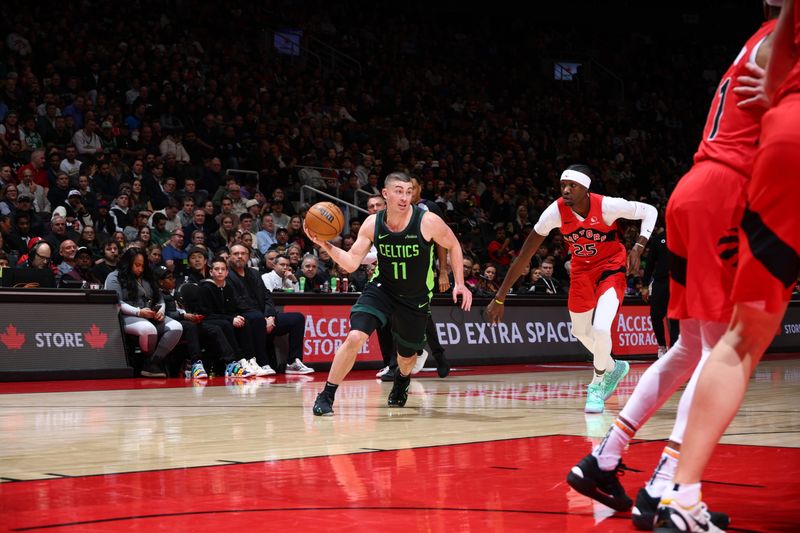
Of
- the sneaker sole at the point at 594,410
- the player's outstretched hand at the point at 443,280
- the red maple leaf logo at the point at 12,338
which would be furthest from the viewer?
the red maple leaf logo at the point at 12,338

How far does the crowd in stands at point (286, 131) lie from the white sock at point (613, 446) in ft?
30.6

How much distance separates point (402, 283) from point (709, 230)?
4.74m

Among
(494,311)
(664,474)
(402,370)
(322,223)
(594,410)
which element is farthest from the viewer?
(402,370)

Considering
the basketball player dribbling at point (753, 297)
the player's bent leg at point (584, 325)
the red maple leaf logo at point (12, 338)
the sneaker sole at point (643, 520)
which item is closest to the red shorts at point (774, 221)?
the basketball player dribbling at point (753, 297)

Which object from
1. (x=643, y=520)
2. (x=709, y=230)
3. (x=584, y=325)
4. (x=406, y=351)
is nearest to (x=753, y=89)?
(x=709, y=230)

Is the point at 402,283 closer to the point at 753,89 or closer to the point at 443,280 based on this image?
the point at 443,280

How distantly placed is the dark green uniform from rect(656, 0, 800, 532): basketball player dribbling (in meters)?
5.10

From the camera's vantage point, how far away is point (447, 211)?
19.4m

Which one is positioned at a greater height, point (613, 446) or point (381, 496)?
point (613, 446)

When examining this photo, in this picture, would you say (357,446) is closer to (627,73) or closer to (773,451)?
(773,451)

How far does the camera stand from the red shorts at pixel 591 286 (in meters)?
8.36

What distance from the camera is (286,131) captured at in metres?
19.2

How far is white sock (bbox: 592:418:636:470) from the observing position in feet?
12.5

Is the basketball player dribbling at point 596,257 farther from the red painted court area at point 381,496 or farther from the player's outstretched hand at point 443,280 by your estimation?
the red painted court area at point 381,496
